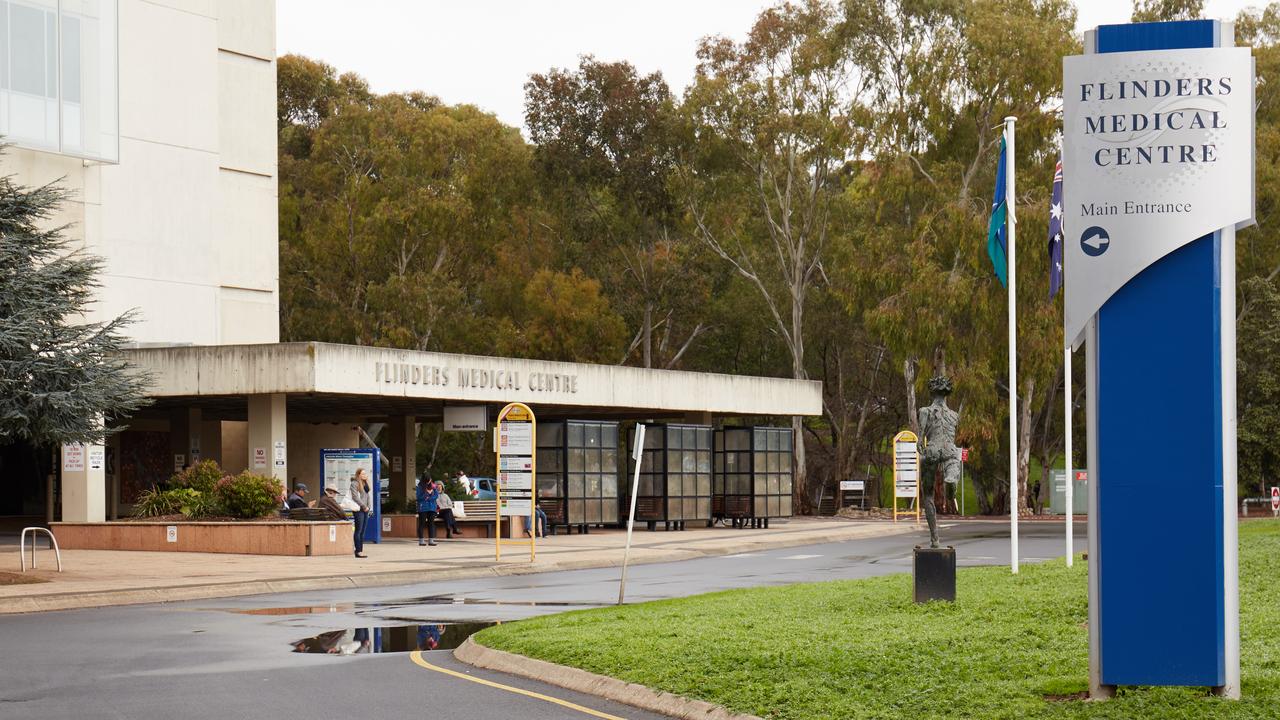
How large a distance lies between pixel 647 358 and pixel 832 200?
9884 mm

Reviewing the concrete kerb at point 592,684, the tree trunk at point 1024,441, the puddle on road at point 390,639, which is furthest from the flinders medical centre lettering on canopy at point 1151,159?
the tree trunk at point 1024,441

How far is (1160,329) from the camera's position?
1020 cm

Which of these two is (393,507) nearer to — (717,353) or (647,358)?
(647,358)

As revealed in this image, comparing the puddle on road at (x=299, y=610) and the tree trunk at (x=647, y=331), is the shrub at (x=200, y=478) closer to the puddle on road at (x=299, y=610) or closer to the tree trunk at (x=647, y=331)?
the puddle on road at (x=299, y=610)

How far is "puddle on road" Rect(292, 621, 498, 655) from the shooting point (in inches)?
609

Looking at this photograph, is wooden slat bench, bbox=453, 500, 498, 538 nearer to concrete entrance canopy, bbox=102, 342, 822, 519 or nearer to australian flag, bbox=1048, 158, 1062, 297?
concrete entrance canopy, bbox=102, 342, 822, 519

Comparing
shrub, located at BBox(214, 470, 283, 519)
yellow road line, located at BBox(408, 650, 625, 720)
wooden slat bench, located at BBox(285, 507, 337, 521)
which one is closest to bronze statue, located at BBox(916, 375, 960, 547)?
yellow road line, located at BBox(408, 650, 625, 720)

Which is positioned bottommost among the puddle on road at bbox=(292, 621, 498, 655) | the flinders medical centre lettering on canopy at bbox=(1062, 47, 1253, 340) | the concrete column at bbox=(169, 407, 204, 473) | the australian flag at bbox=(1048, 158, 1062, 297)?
the puddle on road at bbox=(292, 621, 498, 655)

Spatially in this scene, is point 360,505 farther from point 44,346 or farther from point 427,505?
point 44,346

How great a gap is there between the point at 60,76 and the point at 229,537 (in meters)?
15.4

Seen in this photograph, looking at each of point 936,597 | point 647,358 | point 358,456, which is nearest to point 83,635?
point 936,597

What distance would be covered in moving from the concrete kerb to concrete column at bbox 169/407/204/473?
30.9 m

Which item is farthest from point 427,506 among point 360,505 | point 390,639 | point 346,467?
point 390,639

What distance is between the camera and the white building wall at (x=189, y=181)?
44812 mm
